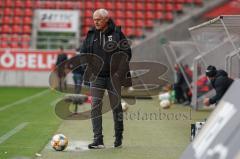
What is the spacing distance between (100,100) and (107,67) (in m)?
0.55

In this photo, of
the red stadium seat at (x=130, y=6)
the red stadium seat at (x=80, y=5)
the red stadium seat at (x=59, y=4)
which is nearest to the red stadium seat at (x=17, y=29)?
the red stadium seat at (x=59, y=4)

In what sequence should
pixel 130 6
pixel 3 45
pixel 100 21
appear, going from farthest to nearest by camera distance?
pixel 130 6, pixel 3 45, pixel 100 21

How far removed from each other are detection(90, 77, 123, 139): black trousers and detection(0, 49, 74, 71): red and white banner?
2175 cm

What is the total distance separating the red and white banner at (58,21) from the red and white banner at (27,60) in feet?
6.41

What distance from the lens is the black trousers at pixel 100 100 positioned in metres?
11.0

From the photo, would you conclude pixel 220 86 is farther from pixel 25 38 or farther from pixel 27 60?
pixel 25 38

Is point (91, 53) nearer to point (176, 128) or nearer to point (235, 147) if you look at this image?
point (176, 128)

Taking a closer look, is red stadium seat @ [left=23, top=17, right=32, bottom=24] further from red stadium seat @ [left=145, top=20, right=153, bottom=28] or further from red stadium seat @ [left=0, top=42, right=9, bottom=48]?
red stadium seat @ [left=145, top=20, right=153, bottom=28]

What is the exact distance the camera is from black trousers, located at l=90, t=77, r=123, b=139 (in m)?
11.0

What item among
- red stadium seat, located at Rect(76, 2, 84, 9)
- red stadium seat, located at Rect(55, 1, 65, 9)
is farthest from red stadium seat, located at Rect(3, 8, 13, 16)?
red stadium seat, located at Rect(76, 2, 84, 9)

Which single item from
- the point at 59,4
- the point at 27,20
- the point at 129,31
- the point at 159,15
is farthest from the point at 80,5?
the point at 159,15

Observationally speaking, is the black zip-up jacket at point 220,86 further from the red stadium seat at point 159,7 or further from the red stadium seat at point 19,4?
the red stadium seat at point 19,4

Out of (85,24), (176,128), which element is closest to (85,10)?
(85,24)

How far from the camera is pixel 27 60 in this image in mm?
32812
